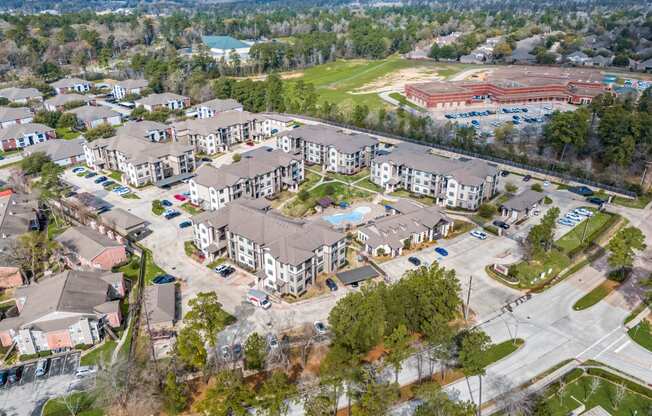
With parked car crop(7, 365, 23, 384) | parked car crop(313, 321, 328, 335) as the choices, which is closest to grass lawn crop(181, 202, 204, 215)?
parked car crop(313, 321, 328, 335)

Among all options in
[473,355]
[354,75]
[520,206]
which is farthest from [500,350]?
[354,75]

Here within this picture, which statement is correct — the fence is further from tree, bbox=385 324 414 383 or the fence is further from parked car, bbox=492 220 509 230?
tree, bbox=385 324 414 383

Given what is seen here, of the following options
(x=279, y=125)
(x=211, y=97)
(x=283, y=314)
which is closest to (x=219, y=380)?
(x=283, y=314)

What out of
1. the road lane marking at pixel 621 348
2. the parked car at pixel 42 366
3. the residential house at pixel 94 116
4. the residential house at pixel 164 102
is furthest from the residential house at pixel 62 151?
the road lane marking at pixel 621 348

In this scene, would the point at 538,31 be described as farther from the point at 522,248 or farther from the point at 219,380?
the point at 219,380

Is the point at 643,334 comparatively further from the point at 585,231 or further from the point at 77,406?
the point at 77,406

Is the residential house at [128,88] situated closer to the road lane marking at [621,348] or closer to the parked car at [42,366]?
the parked car at [42,366]
